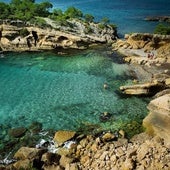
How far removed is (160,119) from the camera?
3956 cm

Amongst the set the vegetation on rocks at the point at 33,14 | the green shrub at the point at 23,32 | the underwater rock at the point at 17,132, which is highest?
the vegetation on rocks at the point at 33,14

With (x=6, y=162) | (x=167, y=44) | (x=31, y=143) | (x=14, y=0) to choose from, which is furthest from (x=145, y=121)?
(x=14, y=0)

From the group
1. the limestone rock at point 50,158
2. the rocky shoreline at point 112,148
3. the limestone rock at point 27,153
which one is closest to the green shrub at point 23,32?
the rocky shoreline at point 112,148

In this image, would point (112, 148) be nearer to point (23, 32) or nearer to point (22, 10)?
point (23, 32)

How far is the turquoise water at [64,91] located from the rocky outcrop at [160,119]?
5318 mm

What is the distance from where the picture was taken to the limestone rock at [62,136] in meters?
40.6

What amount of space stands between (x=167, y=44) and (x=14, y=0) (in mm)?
59986

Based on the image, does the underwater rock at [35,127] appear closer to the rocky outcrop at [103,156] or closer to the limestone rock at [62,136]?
the limestone rock at [62,136]

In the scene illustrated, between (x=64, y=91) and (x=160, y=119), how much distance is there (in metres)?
22.7

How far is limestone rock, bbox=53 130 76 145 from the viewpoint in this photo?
40594 mm

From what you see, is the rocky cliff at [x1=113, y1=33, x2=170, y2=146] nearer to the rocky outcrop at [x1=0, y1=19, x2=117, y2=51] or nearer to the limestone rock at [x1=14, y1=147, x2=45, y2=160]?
the rocky outcrop at [x1=0, y1=19, x2=117, y2=51]

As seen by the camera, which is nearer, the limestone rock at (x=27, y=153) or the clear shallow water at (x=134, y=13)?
the limestone rock at (x=27, y=153)

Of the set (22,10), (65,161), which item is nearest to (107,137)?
(65,161)

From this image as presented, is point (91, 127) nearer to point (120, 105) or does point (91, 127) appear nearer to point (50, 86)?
point (120, 105)
